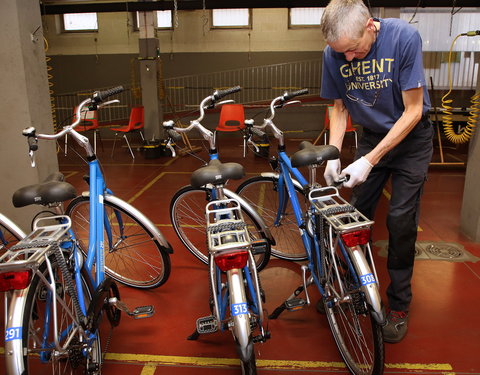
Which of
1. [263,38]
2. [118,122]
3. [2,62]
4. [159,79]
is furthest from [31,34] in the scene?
[263,38]

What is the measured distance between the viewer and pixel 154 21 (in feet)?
24.1

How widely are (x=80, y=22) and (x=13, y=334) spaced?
1087 centimetres

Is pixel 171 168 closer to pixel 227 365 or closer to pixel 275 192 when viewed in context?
pixel 275 192

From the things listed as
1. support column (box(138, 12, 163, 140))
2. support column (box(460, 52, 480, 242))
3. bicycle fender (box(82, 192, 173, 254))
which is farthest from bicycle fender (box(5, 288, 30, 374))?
support column (box(138, 12, 163, 140))

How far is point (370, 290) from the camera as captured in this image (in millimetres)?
1675

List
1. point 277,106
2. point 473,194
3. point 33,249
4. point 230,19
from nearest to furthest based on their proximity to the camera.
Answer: point 33,249, point 277,106, point 473,194, point 230,19

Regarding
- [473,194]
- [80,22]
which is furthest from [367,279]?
[80,22]

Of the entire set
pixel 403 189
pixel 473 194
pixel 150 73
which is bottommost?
pixel 473 194

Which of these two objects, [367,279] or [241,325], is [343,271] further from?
[241,325]

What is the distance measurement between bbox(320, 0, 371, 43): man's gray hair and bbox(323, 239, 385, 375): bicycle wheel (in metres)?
0.97

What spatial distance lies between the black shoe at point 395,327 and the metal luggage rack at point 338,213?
76cm

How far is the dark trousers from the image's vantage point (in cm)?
212

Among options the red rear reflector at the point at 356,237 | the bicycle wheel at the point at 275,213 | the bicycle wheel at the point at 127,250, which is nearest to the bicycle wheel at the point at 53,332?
the bicycle wheel at the point at 127,250

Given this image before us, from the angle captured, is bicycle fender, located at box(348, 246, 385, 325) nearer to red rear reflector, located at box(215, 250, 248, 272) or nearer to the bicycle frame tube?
red rear reflector, located at box(215, 250, 248, 272)
